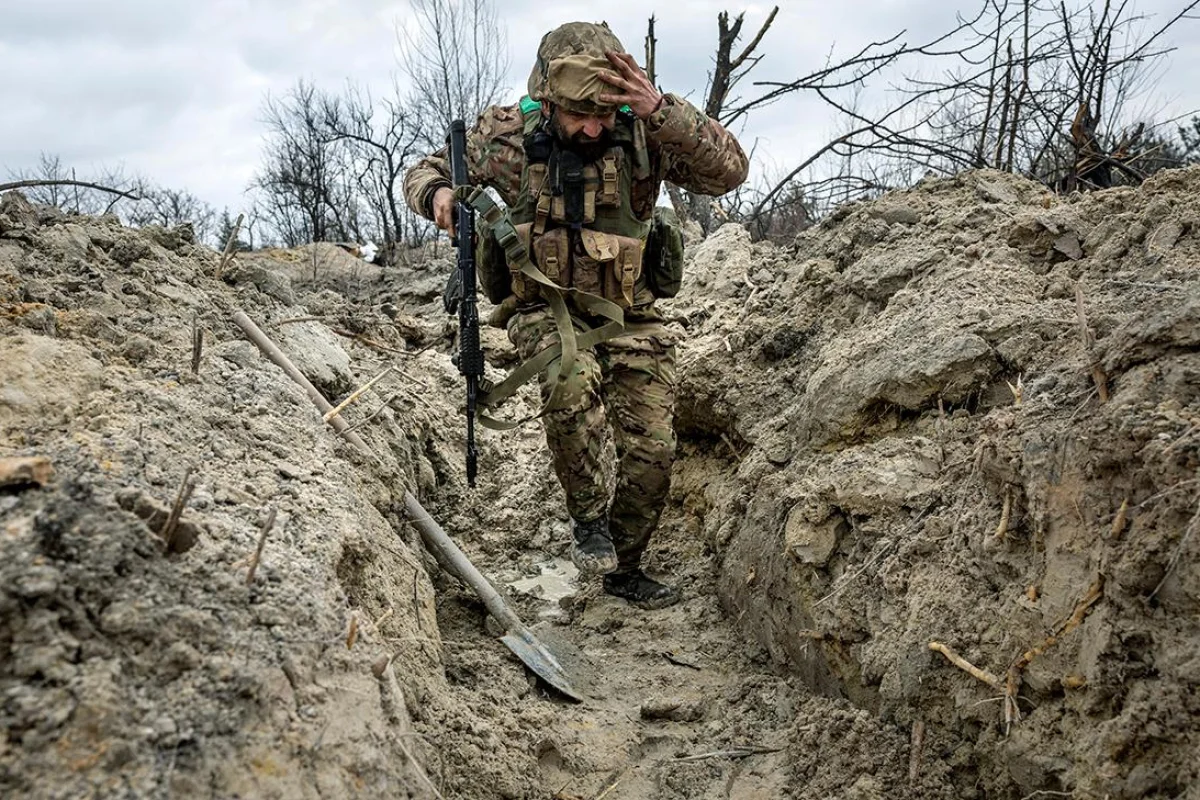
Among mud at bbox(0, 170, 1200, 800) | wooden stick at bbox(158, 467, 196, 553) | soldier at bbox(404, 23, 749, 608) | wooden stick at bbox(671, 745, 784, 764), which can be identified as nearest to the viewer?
mud at bbox(0, 170, 1200, 800)

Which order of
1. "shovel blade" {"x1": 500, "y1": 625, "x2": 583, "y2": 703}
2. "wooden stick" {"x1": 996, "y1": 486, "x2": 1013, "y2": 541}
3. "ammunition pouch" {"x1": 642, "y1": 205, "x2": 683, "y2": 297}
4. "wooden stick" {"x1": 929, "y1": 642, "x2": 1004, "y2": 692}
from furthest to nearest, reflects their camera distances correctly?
"ammunition pouch" {"x1": 642, "y1": 205, "x2": 683, "y2": 297}, "shovel blade" {"x1": 500, "y1": 625, "x2": 583, "y2": 703}, "wooden stick" {"x1": 996, "y1": 486, "x2": 1013, "y2": 541}, "wooden stick" {"x1": 929, "y1": 642, "x2": 1004, "y2": 692}

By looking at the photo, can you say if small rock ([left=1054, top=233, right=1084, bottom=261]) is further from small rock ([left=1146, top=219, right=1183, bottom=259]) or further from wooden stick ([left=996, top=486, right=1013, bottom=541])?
wooden stick ([left=996, top=486, right=1013, bottom=541])

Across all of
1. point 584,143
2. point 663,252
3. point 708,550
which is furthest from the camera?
point 708,550

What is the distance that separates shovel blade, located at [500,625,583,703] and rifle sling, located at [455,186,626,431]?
0.82m

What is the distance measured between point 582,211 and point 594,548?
1.36 meters

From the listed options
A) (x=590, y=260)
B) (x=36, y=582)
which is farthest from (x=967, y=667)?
(x=590, y=260)

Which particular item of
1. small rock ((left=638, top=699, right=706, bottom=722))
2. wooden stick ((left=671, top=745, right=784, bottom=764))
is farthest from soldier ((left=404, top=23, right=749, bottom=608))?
wooden stick ((left=671, top=745, right=784, bottom=764))

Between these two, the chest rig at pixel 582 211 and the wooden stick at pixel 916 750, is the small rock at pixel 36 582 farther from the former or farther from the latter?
the chest rig at pixel 582 211

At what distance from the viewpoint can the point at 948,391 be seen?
116 inches

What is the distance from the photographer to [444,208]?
3656 mm

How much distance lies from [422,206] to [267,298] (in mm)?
821

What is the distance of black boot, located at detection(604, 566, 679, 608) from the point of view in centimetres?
370

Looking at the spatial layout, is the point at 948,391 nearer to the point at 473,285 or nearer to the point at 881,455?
the point at 881,455

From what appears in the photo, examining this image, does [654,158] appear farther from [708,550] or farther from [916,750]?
[916,750]
